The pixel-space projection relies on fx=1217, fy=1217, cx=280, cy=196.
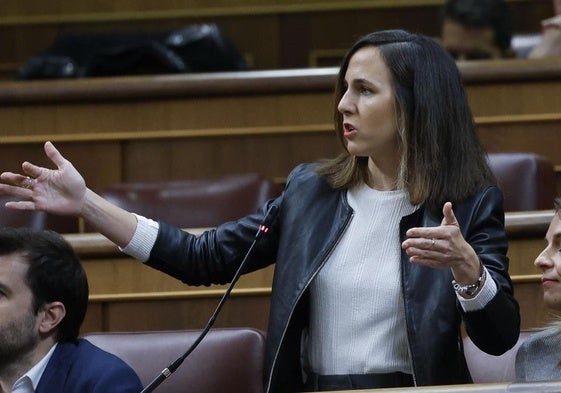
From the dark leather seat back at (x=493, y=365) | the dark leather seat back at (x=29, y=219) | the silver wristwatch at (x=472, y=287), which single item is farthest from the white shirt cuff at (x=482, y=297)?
the dark leather seat back at (x=29, y=219)

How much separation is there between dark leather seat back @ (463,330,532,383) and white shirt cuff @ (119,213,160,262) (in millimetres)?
272

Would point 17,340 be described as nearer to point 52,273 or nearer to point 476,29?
point 52,273

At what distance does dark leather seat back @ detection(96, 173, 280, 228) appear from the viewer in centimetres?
135

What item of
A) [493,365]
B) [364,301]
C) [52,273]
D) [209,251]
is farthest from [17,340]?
[493,365]

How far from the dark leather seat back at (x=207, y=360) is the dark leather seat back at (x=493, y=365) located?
0.56 feet

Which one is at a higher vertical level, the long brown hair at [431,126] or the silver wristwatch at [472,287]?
the long brown hair at [431,126]

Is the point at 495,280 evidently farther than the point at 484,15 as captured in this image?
No

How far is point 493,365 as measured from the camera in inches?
38.4

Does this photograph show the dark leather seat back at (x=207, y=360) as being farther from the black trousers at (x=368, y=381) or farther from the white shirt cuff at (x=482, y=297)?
the white shirt cuff at (x=482, y=297)

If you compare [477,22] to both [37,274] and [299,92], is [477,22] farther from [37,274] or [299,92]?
[37,274]

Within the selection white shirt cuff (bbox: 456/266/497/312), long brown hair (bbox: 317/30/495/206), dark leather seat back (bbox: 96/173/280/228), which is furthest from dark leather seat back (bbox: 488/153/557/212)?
white shirt cuff (bbox: 456/266/497/312)

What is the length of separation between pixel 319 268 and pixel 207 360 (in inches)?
5.4

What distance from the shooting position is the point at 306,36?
2180 millimetres

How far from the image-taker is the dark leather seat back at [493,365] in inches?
38.1
